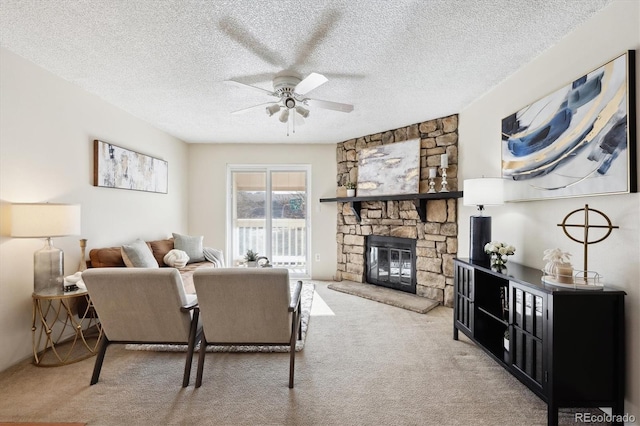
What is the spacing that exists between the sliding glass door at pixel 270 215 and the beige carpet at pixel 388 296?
1.02 m

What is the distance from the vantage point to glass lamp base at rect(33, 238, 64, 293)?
2459mm

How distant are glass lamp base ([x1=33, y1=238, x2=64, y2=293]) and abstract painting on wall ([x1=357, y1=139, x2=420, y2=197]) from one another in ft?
12.5

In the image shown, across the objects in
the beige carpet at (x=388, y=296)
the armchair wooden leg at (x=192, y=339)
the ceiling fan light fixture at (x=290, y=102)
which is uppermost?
the ceiling fan light fixture at (x=290, y=102)

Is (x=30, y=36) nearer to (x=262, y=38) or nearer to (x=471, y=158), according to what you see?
(x=262, y=38)

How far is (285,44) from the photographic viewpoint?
88.8 inches

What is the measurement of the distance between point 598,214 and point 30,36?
405 centimetres

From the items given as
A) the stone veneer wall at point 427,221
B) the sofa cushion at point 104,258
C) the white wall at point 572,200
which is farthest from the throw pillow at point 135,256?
the white wall at point 572,200

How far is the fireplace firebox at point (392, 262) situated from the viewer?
442cm

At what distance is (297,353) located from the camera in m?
2.65

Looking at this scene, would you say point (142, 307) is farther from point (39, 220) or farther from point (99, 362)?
point (39, 220)

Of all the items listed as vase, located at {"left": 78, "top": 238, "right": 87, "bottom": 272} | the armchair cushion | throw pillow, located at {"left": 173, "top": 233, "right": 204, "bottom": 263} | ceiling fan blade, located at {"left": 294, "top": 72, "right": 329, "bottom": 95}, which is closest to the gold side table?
vase, located at {"left": 78, "top": 238, "right": 87, "bottom": 272}

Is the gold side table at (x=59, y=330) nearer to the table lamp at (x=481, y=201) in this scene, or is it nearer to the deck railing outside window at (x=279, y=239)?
the deck railing outside window at (x=279, y=239)

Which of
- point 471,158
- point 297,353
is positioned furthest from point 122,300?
point 471,158

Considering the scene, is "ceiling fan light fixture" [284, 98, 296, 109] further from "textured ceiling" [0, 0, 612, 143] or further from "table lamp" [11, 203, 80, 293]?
"table lamp" [11, 203, 80, 293]
